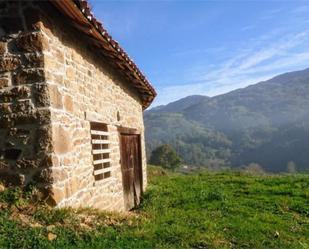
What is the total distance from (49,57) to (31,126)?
1100 mm

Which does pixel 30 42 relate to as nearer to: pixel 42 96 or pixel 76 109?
pixel 42 96

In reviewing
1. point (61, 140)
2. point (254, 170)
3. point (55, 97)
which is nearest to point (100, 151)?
point (61, 140)

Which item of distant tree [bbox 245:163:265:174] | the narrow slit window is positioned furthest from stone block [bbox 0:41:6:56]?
distant tree [bbox 245:163:265:174]

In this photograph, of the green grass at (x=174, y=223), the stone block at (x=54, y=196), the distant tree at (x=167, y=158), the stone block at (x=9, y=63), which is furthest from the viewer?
the distant tree at (x=167, y=158)

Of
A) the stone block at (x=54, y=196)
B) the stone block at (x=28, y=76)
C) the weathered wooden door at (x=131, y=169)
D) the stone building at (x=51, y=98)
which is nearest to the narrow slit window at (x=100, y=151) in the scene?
the stone building at (x=51, y=98)

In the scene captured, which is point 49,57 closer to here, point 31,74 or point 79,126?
point 31,74

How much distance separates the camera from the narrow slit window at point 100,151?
8.80 metres

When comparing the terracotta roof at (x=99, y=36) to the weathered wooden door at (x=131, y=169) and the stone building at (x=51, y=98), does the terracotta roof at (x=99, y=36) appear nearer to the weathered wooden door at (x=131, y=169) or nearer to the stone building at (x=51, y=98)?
the stone building at (x=51, y=98)

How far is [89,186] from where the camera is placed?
320 inches

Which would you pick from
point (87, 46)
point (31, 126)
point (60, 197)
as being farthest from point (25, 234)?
point (87, 46)

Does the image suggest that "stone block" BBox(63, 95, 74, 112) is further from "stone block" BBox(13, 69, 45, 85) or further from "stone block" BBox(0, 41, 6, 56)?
"stone block" BBox(0, 41, 6, 56)

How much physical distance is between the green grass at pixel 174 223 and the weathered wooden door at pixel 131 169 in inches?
22.2

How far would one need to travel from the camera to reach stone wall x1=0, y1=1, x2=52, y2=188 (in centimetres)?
632

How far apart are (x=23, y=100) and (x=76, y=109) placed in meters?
1.31
